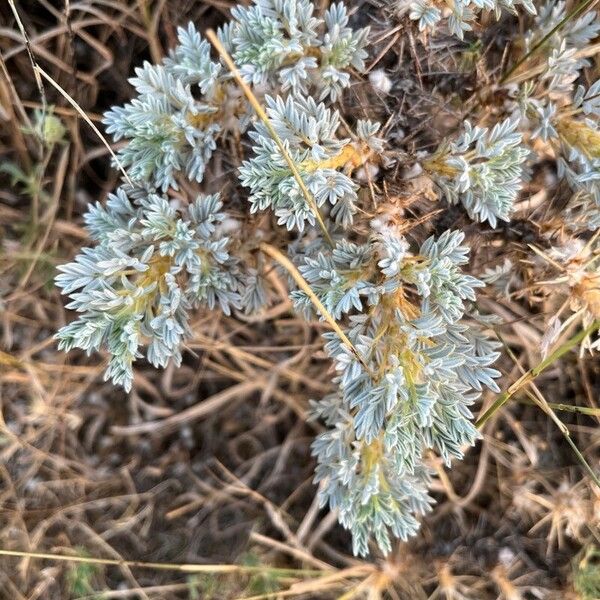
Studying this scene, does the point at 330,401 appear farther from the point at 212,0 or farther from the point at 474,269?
the point at 212,0

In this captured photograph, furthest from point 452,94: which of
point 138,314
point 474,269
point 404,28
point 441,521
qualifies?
point 441,521

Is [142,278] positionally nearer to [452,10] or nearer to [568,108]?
[452,10]

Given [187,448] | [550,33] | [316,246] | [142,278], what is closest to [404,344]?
[316,246]

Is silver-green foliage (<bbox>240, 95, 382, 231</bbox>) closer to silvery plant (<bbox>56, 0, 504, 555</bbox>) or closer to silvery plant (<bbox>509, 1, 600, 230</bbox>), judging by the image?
silvery plant (<bbox>56, 0, 504, 555</bbox>)

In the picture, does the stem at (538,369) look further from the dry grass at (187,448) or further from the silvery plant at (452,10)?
the silvery plant at (452,10)

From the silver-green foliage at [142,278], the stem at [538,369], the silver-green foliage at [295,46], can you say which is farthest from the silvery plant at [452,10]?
the stem at [538,369]
